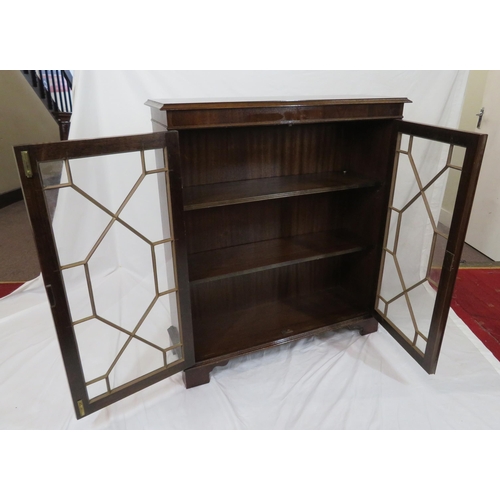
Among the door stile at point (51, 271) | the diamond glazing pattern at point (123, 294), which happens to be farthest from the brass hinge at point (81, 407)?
the diamond glazing pattern at point (123, 294)

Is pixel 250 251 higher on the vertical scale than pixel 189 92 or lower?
lower

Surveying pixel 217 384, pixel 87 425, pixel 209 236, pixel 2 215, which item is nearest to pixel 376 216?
pixel 209 236

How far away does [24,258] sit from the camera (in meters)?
2.41

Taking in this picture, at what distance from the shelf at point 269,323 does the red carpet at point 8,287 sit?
3.44 feet

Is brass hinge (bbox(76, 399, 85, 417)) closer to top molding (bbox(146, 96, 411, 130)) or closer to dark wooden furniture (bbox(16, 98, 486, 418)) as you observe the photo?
dark wooden furniture (bbox(16, 98, 486, 418))

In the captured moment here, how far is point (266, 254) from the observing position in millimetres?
1520

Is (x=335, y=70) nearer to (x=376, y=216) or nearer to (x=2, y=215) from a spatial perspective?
(x=376, y=216)

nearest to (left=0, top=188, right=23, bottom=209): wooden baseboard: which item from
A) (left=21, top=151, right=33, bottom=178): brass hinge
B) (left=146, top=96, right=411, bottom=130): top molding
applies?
(left=146, top=96, right=411, bottom=130): top molding

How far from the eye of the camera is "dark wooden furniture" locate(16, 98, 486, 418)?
115 centimetres

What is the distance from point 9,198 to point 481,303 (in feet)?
11.3

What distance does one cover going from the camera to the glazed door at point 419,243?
121 cm

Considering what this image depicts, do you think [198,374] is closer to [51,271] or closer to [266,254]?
[266,254]

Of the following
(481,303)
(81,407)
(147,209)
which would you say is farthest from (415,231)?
(81,407)

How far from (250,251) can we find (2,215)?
2.47 m
